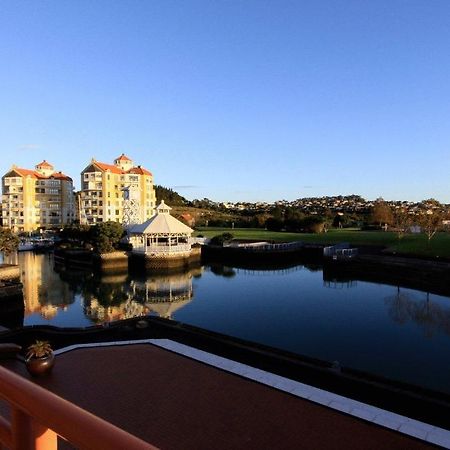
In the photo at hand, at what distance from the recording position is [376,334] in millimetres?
18203

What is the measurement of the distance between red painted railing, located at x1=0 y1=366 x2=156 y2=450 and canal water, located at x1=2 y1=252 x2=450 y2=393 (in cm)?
1413

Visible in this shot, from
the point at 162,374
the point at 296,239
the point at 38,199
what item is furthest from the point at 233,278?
the point at 38,199

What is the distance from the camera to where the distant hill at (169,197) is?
113 metres

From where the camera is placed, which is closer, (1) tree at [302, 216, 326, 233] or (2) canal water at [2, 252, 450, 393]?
(2) canal water at [2, 252, 450, 393]

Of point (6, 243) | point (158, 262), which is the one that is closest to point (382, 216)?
point (158, 262)

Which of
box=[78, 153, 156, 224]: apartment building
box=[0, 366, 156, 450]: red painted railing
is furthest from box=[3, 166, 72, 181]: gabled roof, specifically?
box=[0, 366, 156, 450]: red painted railing

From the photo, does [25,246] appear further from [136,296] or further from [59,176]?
[136,296]

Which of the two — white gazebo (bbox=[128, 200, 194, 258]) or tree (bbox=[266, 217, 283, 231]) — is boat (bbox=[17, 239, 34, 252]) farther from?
tree (bbox=[266, 217, 283, 231])

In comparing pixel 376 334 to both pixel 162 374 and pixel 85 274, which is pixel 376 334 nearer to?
pixel 162 374

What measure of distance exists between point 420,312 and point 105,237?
30420mm

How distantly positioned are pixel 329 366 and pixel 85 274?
32.0 meters

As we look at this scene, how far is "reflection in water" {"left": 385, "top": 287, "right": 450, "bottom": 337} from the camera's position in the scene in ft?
64.9

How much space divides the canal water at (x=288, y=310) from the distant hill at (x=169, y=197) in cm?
7449

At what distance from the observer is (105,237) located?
134 feet
